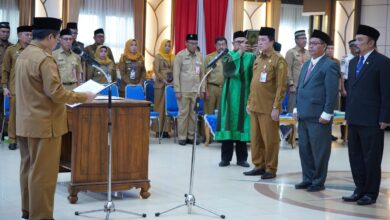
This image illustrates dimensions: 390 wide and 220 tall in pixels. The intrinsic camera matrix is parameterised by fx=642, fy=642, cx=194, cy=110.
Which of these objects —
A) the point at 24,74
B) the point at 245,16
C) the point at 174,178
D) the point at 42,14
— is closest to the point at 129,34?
the point at 42,14

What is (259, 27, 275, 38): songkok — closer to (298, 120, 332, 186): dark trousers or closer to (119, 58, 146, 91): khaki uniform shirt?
(298, 120, 332, 186): dark trousers

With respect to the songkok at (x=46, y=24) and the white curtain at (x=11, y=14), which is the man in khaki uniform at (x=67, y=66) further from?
the white curtain at (x=11, y=14)

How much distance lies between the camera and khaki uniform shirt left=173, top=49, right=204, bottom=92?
10.1 m

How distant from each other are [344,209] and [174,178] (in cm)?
206

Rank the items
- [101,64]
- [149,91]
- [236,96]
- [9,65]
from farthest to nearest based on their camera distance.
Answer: [149,91] → [101,64] → [9,65] → [236,96]

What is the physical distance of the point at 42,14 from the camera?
38.8ft

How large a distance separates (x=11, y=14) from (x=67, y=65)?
158 inches

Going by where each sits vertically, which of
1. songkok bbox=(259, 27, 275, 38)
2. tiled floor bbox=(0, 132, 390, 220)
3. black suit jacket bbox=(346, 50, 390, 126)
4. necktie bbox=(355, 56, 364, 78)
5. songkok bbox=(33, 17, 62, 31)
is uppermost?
songkok bbox=(259, 27, 275, 38)

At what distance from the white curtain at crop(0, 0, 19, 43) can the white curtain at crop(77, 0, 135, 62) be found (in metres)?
1.26

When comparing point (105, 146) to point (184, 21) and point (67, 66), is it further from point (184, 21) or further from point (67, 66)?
point (184, 21)

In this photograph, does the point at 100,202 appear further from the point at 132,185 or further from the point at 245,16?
the point at 245,16

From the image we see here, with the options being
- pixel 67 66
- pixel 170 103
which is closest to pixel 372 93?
pixel 67 66

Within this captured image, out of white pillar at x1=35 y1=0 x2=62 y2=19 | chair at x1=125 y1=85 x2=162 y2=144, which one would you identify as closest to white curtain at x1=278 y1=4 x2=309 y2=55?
white pillar at x1=35 y1=0 x2=62 y2=19

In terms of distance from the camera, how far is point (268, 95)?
7.11 m
